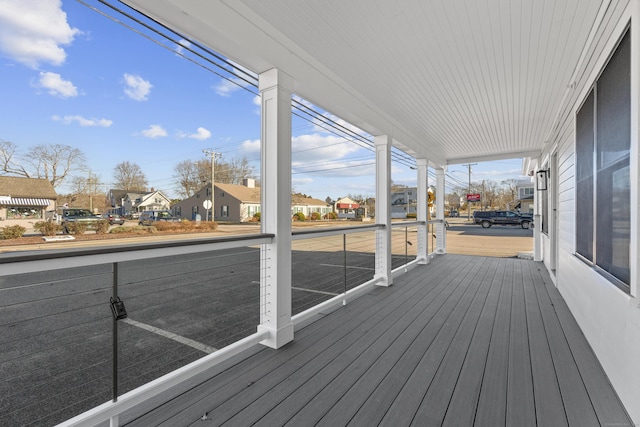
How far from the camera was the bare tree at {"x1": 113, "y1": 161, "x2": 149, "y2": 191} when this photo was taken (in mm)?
1670

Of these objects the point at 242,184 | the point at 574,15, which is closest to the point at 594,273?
the point at 574,15

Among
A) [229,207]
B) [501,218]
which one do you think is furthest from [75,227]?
[501,218]

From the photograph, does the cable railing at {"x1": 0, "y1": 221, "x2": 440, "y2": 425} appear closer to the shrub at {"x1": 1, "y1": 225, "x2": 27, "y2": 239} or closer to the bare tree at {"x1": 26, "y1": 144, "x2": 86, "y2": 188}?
the shrub at {"x1": 1, "y1": 225, "x2": 27, "y2": 239}

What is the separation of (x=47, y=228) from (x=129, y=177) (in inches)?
19.0

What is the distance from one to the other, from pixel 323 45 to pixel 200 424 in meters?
2.54

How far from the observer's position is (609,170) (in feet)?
5.83

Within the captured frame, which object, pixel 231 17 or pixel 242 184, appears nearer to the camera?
pixel 231 17

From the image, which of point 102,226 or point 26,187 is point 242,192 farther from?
point 26,187

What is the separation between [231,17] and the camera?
6.15ft

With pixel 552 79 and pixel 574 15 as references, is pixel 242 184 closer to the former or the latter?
pixel 574 15

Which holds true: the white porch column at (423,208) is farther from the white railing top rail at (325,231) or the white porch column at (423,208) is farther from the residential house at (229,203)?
the residential house at (229,203)

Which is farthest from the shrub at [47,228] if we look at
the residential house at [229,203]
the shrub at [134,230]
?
the residential house at [229,203]

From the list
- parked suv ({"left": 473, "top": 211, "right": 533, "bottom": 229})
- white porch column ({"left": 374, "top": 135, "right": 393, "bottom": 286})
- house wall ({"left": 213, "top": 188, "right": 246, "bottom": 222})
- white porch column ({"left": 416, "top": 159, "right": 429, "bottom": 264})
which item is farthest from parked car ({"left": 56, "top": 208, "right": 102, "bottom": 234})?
parked suv ({"left": 473, "top": 211, "right": 533, "bottom": 229})

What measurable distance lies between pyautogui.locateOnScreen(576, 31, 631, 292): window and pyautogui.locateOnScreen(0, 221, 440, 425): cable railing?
1998 millimetres
